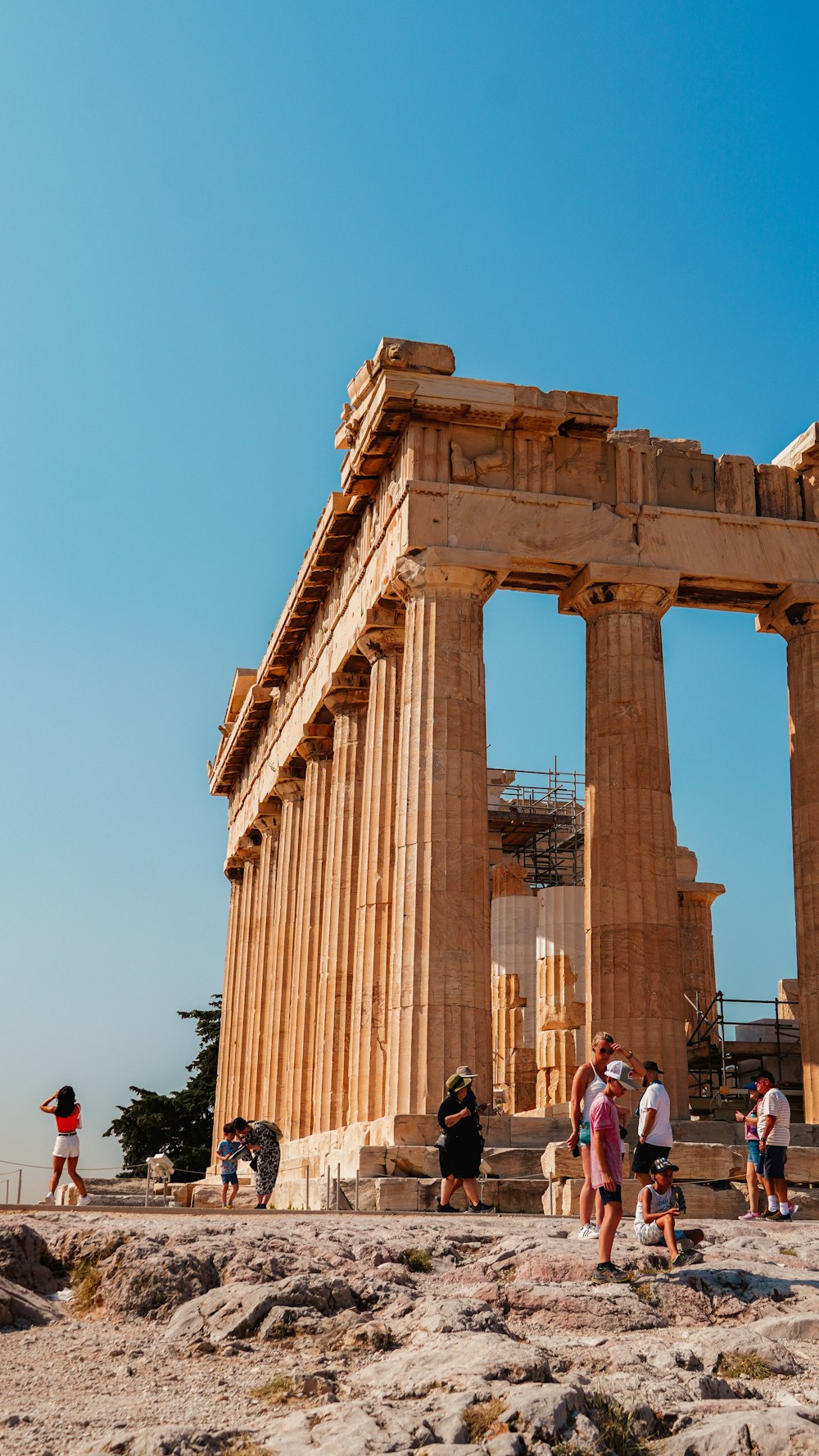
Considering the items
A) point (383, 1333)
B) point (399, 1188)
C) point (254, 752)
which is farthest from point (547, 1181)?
point (254, 752)

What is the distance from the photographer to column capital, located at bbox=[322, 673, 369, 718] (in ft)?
111

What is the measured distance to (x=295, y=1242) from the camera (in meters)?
13.4

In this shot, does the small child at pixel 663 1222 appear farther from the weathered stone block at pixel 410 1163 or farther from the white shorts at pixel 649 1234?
the weathered stone block at pixel 410 1163

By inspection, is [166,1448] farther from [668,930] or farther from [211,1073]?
[211,1073]

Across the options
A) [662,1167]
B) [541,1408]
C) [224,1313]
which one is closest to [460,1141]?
[662,1167]

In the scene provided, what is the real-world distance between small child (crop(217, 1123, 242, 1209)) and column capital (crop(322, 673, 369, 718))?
11344 mm

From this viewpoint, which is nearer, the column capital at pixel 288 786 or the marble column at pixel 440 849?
the marble column at pixel 440 849

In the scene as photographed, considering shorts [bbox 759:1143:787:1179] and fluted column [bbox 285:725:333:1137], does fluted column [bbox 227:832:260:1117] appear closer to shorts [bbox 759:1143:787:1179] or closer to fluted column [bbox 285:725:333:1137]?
fluted column [bbox 285:725:333:1137]

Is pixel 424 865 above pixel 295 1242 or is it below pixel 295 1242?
above

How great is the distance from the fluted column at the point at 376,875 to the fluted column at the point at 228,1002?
18803 mm

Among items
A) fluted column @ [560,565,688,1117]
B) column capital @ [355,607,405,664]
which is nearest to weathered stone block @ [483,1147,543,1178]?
fluted column @ [560,565,688,1117]

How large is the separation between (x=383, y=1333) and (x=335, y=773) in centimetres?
2393

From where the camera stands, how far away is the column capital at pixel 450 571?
2722cm

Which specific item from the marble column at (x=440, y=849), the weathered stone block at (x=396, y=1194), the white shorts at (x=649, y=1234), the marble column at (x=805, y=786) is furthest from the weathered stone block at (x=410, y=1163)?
the white shorts at (x=649, y=1234)
